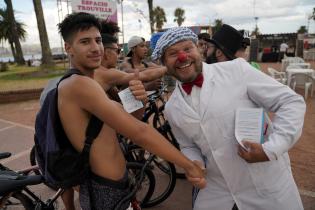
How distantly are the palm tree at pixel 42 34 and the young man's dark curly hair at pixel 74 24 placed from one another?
45.7 feet

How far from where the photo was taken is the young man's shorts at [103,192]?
6.00ft

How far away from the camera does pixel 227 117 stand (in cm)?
170

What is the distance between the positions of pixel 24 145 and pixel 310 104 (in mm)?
7371

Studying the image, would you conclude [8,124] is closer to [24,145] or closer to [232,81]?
[24,145]

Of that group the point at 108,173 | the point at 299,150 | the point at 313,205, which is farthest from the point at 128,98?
the point at 299,150

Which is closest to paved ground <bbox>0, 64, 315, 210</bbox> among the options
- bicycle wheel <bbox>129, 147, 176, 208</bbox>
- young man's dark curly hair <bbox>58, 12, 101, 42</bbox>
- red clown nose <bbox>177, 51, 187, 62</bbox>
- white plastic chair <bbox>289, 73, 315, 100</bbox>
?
bicycle wheel <bbox>129, 147, 176, 208</bbox>

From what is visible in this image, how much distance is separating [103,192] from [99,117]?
1.92ft

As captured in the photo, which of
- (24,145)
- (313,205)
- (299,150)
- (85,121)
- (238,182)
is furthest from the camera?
(24,145)

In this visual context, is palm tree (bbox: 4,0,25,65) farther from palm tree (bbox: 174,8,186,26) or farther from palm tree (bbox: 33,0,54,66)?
palm tree (bbox: 174,8,186,26)

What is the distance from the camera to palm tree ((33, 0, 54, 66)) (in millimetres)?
14195

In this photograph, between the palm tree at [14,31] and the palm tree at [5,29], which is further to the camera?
the palm tree at [5,29]

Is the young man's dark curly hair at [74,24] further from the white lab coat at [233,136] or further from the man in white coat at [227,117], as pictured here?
the white lab coat at [233,136]

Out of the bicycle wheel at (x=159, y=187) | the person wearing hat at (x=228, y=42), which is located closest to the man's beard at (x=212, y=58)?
the person wearing hat at (x=228, y=42)

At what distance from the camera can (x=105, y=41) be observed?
348 cm
